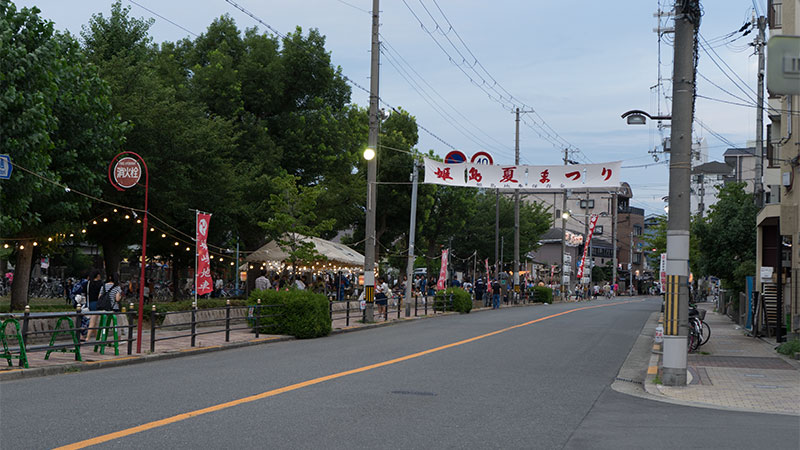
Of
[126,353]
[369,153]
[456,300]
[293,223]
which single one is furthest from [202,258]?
[456,300]

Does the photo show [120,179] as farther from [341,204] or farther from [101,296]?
[341,204]

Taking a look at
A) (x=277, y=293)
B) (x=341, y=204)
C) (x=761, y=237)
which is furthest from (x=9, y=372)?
(x=341, y=204)

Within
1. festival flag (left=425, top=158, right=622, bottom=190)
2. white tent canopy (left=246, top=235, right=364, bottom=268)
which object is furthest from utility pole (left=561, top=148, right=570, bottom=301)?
festival flag (left=425, top=158, right=622, bottom=190)

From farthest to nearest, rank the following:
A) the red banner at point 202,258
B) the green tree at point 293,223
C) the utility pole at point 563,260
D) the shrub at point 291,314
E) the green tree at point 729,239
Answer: the utility pole at point 563,260 < the green tree at point 729,239 < the green tree at point 293,223 < the shrub at point 291,314 < the red banner at point 202,258

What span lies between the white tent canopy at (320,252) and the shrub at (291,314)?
11.1 m

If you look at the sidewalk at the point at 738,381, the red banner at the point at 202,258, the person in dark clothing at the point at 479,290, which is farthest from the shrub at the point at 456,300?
the sidewalk at the point at 738,381

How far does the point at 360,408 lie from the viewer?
1040 centimetres

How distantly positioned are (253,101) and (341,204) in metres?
10.2

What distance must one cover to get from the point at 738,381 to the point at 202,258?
14.5m

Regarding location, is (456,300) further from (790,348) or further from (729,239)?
(790,348)

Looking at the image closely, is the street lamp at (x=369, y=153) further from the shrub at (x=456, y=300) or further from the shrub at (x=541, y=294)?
the shrub at (x=541, y=294)

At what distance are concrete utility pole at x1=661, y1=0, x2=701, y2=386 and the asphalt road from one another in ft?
4.38

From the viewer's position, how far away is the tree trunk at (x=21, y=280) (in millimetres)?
27859

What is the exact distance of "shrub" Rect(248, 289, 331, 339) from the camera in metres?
23.1
